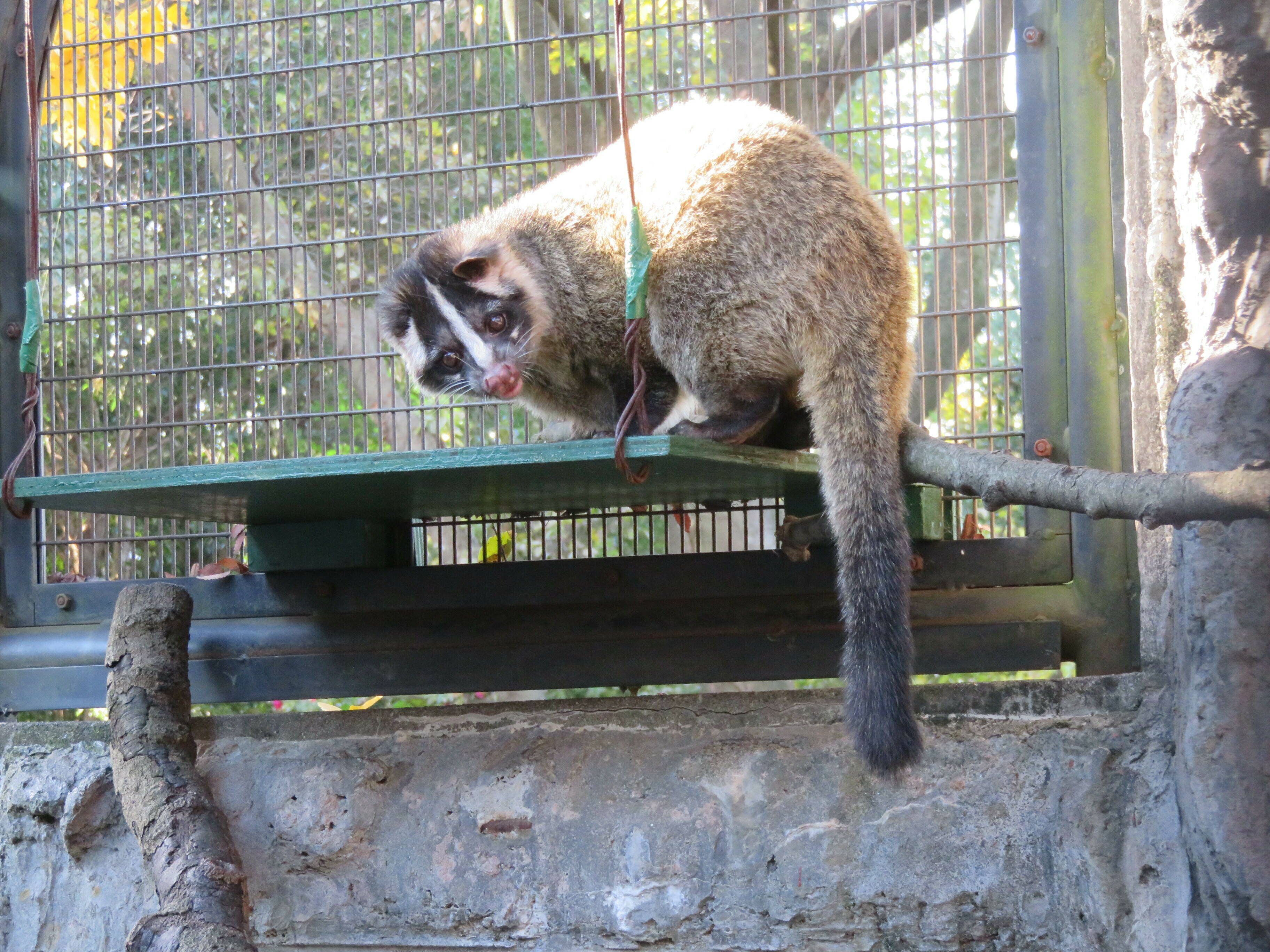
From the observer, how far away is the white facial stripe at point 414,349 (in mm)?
3375

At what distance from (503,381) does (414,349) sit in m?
0.43

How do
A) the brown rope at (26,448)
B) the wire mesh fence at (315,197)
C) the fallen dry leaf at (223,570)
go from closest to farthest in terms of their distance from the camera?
the brown rope at (26,448)
the wire mesh fence at (315,197)
the fallen dry leaf at (223,570)

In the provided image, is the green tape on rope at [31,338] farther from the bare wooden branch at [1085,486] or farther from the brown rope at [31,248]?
the bare wooden branch at [1085,486]

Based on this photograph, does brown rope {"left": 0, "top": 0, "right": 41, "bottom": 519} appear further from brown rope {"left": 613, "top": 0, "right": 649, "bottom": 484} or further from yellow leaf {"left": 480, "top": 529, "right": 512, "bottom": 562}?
brown rope {"left": 613, "top": 0, "right": 649, "bottom": 484}

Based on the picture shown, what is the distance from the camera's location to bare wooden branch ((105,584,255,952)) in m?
2.65

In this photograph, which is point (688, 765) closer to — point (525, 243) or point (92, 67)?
point (525, 243)

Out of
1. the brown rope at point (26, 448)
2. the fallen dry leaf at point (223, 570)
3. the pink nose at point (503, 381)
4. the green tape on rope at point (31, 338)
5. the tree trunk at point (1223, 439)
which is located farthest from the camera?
the fallen dry leaf at point (223, 570)

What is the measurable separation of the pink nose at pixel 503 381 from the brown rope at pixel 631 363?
0.59m

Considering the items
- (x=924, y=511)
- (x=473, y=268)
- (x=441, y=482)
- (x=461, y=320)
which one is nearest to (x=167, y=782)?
(x=441, y=482)

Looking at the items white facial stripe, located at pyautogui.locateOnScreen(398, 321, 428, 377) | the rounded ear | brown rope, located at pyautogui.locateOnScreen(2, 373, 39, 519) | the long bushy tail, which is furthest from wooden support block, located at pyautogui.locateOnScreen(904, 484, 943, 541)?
brown rope, located at pyautogui.locateOnScreen(2, 373, 39, 519)

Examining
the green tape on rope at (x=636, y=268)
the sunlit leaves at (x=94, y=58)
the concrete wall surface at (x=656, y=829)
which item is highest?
the sunlit leaves at (x=94, y=58)

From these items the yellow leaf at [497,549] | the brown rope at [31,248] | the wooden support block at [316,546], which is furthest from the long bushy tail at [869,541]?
the brown rope at [31,248]

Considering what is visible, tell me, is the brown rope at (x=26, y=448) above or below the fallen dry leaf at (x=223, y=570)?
above

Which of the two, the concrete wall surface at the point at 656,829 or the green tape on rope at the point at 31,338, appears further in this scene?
the green tape on rope at the point at 31,338
